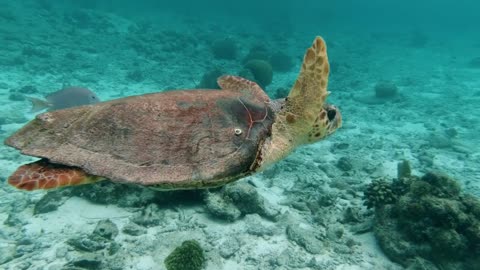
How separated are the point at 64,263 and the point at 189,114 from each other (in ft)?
9.09

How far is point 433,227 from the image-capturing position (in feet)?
14.6

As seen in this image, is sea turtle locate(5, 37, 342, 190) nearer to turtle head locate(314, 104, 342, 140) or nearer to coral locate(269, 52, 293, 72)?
turtle head locate(314, 104, 342, 140)

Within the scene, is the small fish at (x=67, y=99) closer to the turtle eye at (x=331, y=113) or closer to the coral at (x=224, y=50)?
the turtle eye at (x=331, y=113)

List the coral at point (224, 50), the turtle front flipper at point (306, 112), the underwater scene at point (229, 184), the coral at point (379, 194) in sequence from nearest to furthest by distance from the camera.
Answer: the underwater scene at point (229, 184) < the turtle front flipper at point (306, 112) < the coral at point (379, 194) < the coral at point (224, 50)

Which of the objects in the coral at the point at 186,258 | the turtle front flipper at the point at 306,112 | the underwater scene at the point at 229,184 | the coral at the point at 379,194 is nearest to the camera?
the underwater scene at the point at 229,184

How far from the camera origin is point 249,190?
5258 millimetres

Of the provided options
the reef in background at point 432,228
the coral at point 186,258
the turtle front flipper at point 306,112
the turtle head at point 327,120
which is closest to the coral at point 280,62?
the reef in background at point 432,228

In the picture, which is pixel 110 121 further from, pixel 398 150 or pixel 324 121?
pixel 398 150

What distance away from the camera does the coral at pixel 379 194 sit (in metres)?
5.21

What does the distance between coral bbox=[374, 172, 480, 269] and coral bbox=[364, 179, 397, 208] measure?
0.15 metres

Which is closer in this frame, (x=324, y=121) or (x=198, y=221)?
(x=324, y=121)

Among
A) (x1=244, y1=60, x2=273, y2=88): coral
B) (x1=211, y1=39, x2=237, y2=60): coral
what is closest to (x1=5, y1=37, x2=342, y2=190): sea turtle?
(x1=244, y1=60, x2=273, y2=88): coral

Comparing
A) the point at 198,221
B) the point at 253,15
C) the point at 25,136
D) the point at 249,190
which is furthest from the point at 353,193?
the point at 253,15

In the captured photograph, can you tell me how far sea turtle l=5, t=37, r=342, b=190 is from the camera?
2646 millimetres
